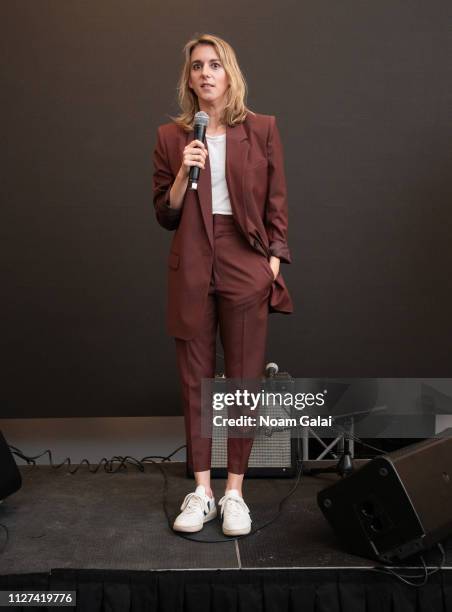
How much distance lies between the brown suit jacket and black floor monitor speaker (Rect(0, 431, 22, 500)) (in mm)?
755

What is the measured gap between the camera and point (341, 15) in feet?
11.1

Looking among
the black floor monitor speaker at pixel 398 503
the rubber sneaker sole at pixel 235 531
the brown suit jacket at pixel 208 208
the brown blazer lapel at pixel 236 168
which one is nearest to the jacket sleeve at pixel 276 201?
the brown suit jacket at pixel 208 208

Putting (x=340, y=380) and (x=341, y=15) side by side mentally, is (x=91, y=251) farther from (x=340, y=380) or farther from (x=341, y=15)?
(x=341, y=15)

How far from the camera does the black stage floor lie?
208cm

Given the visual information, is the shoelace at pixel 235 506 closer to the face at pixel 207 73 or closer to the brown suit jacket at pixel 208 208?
the brown suit jacket at pixel 208 208

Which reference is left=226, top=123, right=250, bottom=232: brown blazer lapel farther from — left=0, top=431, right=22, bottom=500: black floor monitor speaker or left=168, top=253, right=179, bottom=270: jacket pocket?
left=0, top=431, right=22, bottom=500: black floor monitor speaker

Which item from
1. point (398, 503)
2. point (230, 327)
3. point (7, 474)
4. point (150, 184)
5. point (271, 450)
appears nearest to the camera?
point (398, 503)

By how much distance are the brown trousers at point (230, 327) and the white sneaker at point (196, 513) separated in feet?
0.30

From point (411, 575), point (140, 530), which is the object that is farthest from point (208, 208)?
point (411, 575)

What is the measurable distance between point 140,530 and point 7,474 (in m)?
0.51

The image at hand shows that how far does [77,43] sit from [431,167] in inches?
68.3

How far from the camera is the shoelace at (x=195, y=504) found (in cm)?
232

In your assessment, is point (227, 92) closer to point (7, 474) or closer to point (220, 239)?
point (220, 239)

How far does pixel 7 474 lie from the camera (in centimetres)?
250
